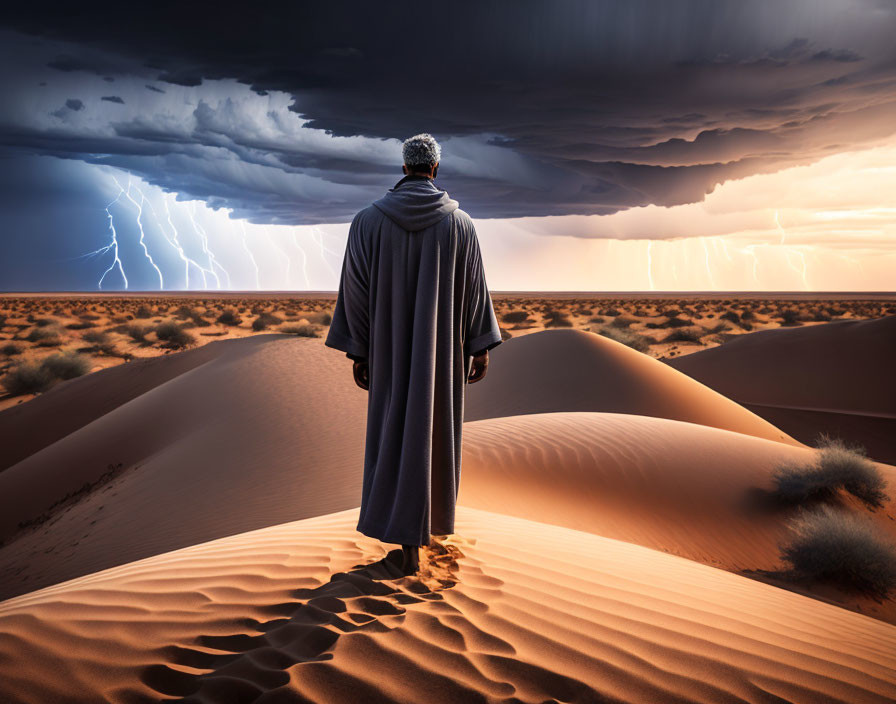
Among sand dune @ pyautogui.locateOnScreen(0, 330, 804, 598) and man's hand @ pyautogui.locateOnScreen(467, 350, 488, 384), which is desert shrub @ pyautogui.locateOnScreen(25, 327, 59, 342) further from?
man's hand @ pyautogui.locateOnScreen(467, 350, 488, 384)

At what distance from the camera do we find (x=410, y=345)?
322 centimetres

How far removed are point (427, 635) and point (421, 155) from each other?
256 centimetres

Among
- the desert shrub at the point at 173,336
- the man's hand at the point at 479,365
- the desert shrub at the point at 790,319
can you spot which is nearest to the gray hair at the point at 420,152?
the man's hand at the point at 479,365

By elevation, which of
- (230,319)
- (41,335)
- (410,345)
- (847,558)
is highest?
(410,345)

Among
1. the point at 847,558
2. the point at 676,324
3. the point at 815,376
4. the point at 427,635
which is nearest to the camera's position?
the point at 427,635

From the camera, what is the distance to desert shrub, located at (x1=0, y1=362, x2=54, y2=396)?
53.1 ft

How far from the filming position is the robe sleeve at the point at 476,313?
11.1ft

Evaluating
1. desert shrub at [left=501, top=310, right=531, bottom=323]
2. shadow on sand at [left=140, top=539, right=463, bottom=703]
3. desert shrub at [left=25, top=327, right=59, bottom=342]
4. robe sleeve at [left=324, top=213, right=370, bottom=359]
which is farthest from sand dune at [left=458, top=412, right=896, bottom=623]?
desert shrub at [left=501, top=310, right=531, bottom=323]

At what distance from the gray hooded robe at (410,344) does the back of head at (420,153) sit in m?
0.11

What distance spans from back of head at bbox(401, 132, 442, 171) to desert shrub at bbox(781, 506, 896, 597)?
526 centimetres

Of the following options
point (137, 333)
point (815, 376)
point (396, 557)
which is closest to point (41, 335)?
point (137, 333)

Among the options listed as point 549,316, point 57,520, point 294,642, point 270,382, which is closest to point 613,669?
point 294,642

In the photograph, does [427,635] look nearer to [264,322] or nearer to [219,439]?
[219,439]

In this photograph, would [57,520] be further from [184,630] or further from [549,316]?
[549,316]
